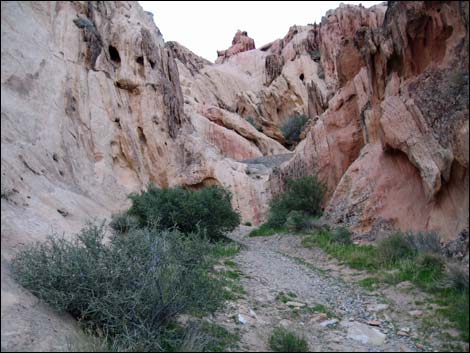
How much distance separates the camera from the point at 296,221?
14445mm

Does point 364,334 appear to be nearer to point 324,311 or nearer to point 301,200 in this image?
point 324,311

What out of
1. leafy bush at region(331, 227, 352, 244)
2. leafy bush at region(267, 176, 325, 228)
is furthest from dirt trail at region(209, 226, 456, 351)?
leafy bush at region(267, 176, 325, 228)

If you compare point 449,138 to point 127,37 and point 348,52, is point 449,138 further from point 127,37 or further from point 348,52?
point 127,37

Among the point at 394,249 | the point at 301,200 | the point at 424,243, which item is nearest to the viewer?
the point at 424,243

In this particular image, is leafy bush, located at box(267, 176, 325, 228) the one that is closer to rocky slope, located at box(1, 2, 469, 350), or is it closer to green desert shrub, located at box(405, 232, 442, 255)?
rocky slope, located at box(1, 2, 469, 350)

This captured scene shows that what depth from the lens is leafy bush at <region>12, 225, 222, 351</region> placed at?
17.0ft

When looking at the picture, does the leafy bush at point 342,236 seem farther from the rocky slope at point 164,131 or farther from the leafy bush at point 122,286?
the leafy bush at point 122,286

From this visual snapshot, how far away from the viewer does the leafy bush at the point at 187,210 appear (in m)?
13.0

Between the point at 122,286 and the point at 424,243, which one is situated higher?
the point at 424,243

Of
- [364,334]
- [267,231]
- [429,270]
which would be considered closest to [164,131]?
[267,231]

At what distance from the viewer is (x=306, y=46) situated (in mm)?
53000

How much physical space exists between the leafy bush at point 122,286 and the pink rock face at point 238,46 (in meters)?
61.6

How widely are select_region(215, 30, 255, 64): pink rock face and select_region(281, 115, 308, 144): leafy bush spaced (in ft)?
82.6

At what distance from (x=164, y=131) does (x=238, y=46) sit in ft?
171
